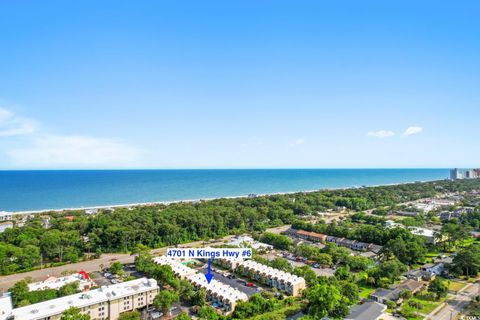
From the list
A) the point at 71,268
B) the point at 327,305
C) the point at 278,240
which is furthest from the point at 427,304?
the point at 71,268

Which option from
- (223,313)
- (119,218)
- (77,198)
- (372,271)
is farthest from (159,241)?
(77,198)

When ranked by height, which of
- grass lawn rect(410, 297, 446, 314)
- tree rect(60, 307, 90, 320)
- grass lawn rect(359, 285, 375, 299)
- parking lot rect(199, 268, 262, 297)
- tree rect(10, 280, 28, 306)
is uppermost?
tree rect(60, 307, 90, 320)

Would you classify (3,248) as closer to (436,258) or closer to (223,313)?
(223,313)

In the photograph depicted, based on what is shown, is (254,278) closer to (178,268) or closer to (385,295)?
(178,268)

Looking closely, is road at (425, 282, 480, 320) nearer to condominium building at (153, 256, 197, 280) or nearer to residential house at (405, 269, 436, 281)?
residential house at (405, 269, 436, 281)

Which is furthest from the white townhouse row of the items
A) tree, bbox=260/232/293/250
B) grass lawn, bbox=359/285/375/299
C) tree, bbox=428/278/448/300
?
tree, bbox=428/278/448/300

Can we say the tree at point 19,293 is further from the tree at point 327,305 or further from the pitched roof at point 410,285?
the pitched roof at point 410,285
